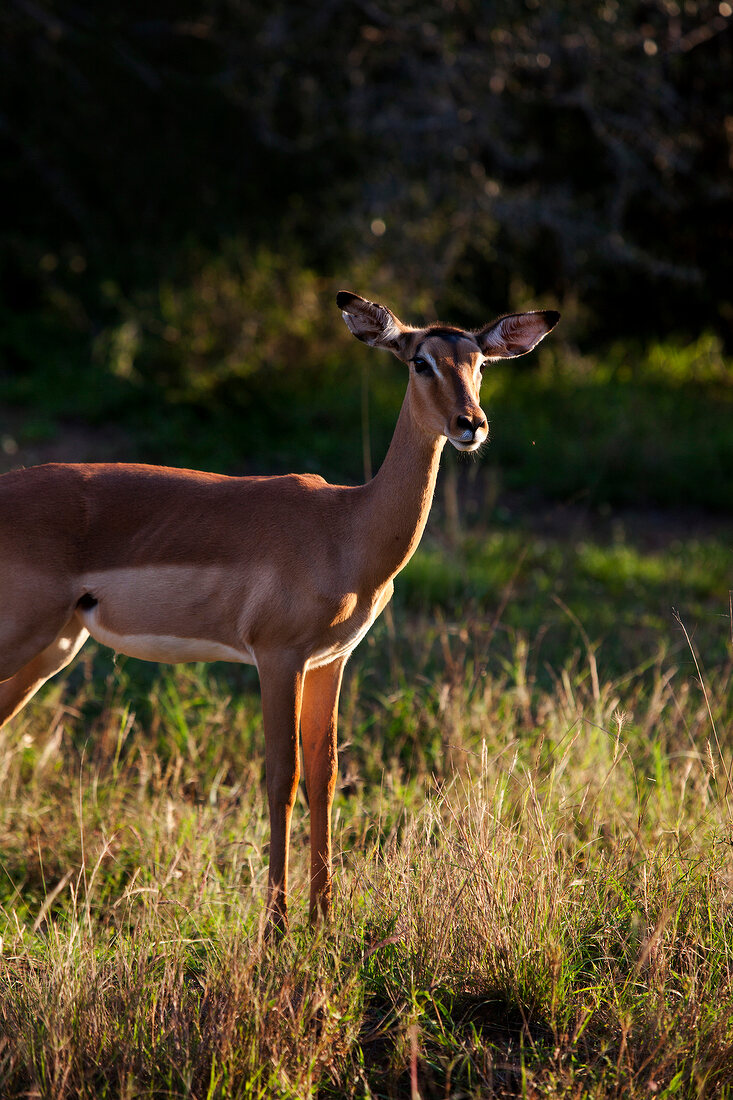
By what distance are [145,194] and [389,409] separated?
11.4 ft

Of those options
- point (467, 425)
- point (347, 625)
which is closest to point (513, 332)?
point (467, 425)

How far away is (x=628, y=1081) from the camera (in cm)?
238

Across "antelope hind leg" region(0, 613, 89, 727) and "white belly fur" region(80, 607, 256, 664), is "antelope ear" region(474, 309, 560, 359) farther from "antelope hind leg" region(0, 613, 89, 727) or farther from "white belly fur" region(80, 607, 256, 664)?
"antelope hind leg" region(0, 613, 89, 727)

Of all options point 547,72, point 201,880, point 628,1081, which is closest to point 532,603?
point 201,880

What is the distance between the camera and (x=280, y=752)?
3.12 m

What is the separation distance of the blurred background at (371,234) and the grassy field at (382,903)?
299 cm

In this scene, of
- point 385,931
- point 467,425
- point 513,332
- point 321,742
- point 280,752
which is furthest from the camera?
point 321,742

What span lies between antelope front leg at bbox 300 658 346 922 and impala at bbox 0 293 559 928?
15 centimetres

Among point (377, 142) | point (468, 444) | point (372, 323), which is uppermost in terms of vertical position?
point (377, 142)

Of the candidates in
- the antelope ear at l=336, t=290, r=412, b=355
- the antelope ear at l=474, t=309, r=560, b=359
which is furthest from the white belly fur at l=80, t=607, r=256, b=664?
the antelope ear at l=474, t=309, r=560, b=359

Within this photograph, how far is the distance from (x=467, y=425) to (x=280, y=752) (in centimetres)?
105

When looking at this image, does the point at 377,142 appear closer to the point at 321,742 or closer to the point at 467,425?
the point at 321,742

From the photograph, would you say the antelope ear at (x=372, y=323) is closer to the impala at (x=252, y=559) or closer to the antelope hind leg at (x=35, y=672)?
the impala at (x=252, y=559)

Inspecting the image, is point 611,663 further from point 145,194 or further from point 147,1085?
point 145,194
